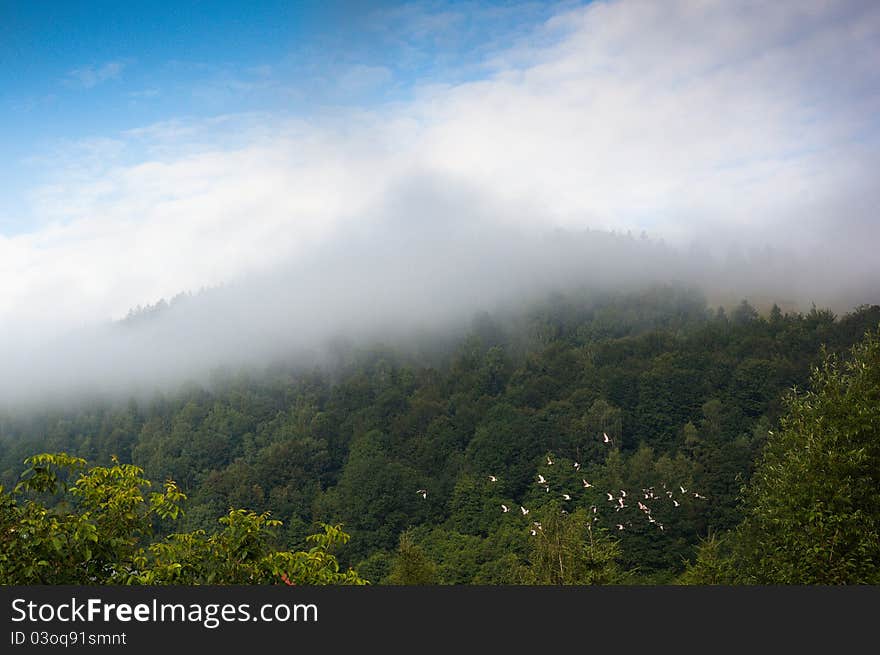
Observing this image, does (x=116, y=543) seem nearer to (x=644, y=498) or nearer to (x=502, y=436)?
(x=644, y=498)

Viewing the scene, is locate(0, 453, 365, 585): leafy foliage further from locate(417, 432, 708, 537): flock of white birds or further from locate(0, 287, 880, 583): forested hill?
locate(417, 432, 708, 537): flock of white birds

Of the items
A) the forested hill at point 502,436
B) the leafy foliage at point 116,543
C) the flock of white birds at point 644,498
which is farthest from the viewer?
the forested hill at point 502,436

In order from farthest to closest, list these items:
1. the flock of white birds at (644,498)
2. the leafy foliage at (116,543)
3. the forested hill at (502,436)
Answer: the forested hill at (502,436) < the flock of white birds at (644,498) < the leafy foliage at (116,543)

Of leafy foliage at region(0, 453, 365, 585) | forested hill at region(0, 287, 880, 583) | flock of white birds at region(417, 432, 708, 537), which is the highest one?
leafy foliage at region(0, 453, 365, 585)

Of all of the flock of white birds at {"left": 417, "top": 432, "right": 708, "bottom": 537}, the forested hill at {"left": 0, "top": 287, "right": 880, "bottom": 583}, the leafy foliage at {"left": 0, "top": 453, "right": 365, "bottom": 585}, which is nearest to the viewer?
the leafy foliage at {"left": 0, "top": 453, "right": 365, "bottom": 585}

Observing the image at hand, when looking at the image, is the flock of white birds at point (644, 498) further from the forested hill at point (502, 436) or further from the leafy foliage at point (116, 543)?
the leafy foliage at point (116, 543)

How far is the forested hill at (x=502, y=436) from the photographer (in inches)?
3223

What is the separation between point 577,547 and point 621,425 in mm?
80928

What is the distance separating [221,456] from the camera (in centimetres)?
14788

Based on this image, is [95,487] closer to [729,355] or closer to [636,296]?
[729,355]

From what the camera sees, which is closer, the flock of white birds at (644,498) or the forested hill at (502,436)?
the flock of white birds at (644,498)

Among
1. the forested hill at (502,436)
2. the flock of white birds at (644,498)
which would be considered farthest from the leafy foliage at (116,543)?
the flock of white birds at (644,498)

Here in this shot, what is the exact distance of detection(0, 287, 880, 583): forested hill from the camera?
81875mm

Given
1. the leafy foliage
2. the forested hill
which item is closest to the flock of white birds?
the forested hill
